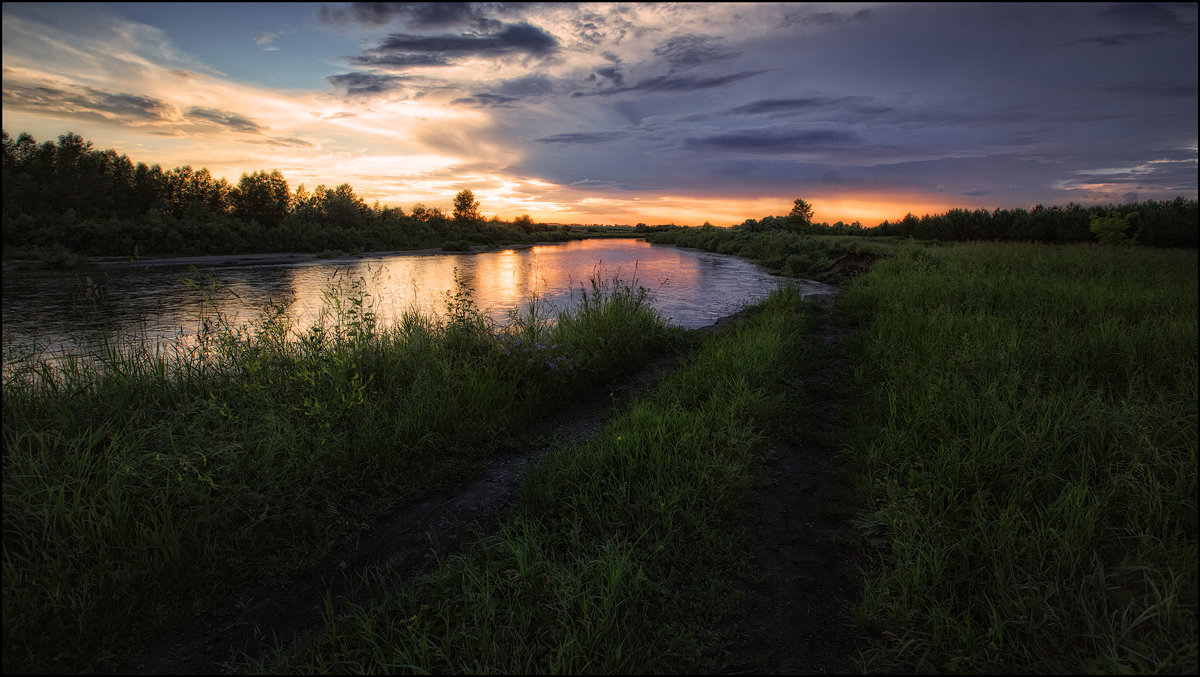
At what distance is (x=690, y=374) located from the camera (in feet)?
21.6

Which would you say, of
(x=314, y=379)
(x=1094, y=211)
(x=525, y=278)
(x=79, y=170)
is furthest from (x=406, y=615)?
(x=79, y=170)

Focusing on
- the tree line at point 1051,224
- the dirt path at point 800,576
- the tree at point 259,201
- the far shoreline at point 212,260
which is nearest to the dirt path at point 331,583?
the dirt path at point 800,576

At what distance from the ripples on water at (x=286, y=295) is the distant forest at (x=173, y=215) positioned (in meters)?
3.72

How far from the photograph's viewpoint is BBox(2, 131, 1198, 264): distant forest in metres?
17.5

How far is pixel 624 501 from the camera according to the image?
3.60m

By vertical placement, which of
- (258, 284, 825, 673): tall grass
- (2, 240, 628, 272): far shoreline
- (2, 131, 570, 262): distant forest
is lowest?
(258, 284, 825, 673): tall grass

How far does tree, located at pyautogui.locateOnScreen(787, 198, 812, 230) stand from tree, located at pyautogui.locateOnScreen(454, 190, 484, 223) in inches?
1689

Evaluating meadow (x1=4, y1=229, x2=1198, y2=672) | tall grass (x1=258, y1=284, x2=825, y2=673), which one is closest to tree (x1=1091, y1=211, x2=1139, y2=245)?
meadow (x1=4, y1=229, x2=1198, y2=672)

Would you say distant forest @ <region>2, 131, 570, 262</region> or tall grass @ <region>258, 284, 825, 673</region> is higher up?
distant forest @ <region>2, 131, 570, 262</region>

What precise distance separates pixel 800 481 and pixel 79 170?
2211 inches

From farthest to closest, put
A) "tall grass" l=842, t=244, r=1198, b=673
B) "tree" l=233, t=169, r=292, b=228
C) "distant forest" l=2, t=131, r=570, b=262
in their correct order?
"tree" l=233, t=169, r=292, b=228 < "distant forest" l=2, t=131, r=570, b=262 < "tall grass" l=842, t=244, r=1198, b=673

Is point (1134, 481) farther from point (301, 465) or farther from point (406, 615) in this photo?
point (301, 465)

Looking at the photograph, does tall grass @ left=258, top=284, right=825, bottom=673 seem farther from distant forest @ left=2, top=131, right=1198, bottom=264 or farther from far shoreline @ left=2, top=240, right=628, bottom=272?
far shoreline @ left=2, top=240, right=628, bottom=272

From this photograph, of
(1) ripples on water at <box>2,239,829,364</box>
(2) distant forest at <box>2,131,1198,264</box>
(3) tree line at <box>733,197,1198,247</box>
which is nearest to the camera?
(3) tree line at <box>733,197,1198,247</box>
